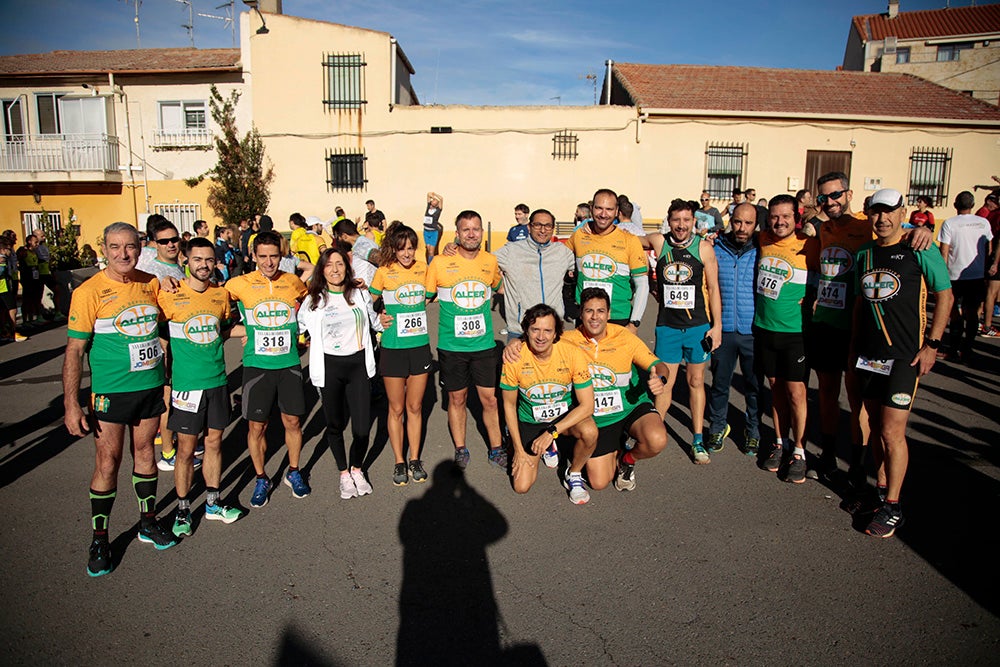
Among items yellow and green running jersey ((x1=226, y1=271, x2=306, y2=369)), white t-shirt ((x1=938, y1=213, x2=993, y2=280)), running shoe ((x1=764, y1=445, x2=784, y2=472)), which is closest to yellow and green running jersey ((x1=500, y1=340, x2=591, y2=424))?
yellow and green running jersey ((x1=226, y1=271, x2=306, y2=369))

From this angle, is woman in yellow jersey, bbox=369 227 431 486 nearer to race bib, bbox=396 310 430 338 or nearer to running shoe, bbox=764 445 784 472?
race bib, bbox=396 310 430 338

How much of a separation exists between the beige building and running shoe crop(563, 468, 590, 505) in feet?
149

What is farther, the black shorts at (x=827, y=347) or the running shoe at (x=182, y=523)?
the black shorts at (x=827, y=347)

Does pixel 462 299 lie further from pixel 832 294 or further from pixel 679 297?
pixel 832 294

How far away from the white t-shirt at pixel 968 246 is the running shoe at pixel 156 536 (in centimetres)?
1039

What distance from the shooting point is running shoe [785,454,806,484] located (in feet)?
16.8

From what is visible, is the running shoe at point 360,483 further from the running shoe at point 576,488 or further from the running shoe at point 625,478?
the running shoe at point 625,478

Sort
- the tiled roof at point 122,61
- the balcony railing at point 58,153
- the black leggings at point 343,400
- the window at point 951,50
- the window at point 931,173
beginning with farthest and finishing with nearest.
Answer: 1. the window at point 951,50
2. the balcony railing at point 58,153
3. the tiled roof at point 122,61
4. the window at point 931,173
5. the black leggings at point 343,400

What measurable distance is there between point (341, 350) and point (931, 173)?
25.7 m

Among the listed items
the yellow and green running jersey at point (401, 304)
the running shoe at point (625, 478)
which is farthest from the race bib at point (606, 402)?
the yellow and green running jersey at point (401, 304)

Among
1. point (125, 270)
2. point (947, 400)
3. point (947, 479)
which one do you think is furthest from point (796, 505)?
point (125, 270)

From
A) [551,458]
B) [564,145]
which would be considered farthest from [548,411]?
[564,145]

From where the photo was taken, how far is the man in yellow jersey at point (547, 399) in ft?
15.6

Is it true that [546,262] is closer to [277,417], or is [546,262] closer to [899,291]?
[899,291]
